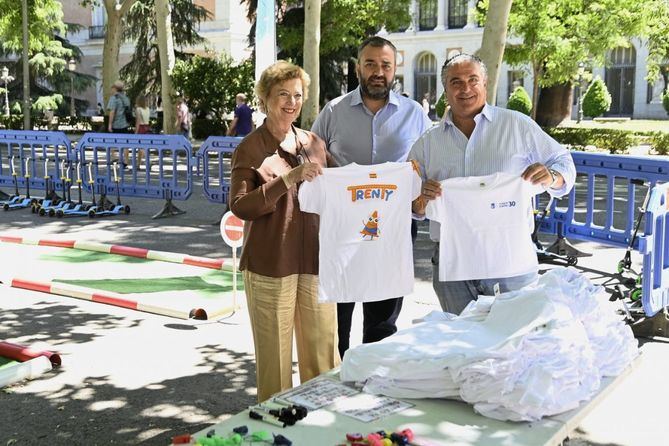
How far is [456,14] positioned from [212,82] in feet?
117

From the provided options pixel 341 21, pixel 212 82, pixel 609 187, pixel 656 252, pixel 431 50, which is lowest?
pixel 656 252

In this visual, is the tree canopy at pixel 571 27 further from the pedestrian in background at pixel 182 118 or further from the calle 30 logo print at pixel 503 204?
the calle 30 logo print at pixel 503 204

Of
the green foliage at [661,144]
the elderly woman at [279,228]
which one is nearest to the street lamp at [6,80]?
the green foliage at [661,144]

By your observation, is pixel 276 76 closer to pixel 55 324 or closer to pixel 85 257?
pixel 55 324

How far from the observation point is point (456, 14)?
60.4 metres

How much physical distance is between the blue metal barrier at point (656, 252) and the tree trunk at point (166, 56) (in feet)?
62.1

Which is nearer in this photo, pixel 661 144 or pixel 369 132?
pixel 369 132

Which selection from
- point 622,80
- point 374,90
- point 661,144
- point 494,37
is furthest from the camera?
point 622,80


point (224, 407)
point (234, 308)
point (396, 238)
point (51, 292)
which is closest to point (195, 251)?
point (51, 292)

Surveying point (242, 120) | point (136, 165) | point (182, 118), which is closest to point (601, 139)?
point (242, 120)

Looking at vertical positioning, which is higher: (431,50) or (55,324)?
(431,50)

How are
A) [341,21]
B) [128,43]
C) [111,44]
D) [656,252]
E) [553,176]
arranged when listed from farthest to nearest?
1. [128,43]
2. [341,21]
3. [111,44]
4. [656,252]
5. [553,176]

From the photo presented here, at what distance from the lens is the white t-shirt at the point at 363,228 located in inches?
181

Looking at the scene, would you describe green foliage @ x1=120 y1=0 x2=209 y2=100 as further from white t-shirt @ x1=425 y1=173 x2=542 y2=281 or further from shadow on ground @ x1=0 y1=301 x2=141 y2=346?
white t-shirt @ x1=425 y1=173 x2=542 y2=281
